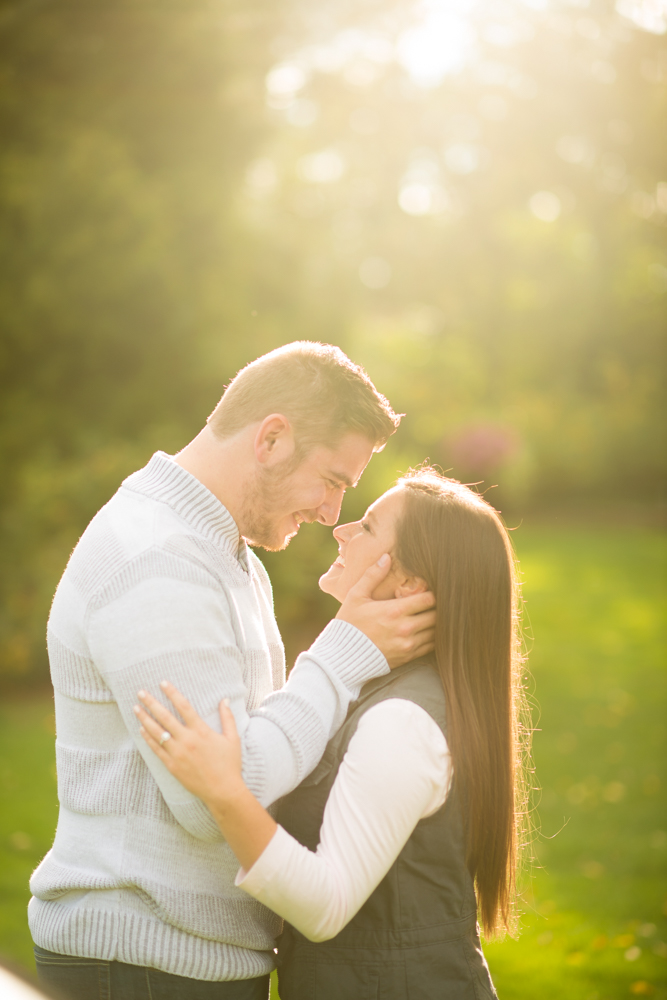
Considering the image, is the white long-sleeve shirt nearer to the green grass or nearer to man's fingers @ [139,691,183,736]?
man's fingers @ [139,691,183,736]

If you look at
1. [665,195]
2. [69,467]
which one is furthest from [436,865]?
[69,467]

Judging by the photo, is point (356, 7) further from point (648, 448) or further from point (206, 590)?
point (648, 448)

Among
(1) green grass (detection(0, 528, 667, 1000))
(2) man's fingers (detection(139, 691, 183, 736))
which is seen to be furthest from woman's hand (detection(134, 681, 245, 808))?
(1) green grass (detection(0, 528, 667, 1000))

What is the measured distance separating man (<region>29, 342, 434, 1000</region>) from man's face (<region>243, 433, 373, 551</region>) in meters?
0.04

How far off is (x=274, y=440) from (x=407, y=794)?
3.20 feet

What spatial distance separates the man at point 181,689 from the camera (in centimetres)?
180

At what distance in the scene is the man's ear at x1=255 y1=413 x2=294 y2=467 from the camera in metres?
2.23

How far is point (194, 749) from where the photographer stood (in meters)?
1.70

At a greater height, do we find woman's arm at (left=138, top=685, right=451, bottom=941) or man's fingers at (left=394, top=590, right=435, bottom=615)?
man's fingers at (left=394, top=590, right=435, bottom=615)

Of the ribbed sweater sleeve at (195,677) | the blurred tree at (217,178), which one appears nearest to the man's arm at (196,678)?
the ribbed sweater sleeve at (195,677)

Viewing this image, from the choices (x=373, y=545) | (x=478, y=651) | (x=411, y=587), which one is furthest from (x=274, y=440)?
(x=478, y=651)

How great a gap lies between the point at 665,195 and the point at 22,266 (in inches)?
263

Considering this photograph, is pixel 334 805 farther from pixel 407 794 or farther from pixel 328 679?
pixel 328 679

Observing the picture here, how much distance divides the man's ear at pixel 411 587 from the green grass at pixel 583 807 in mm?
1042
